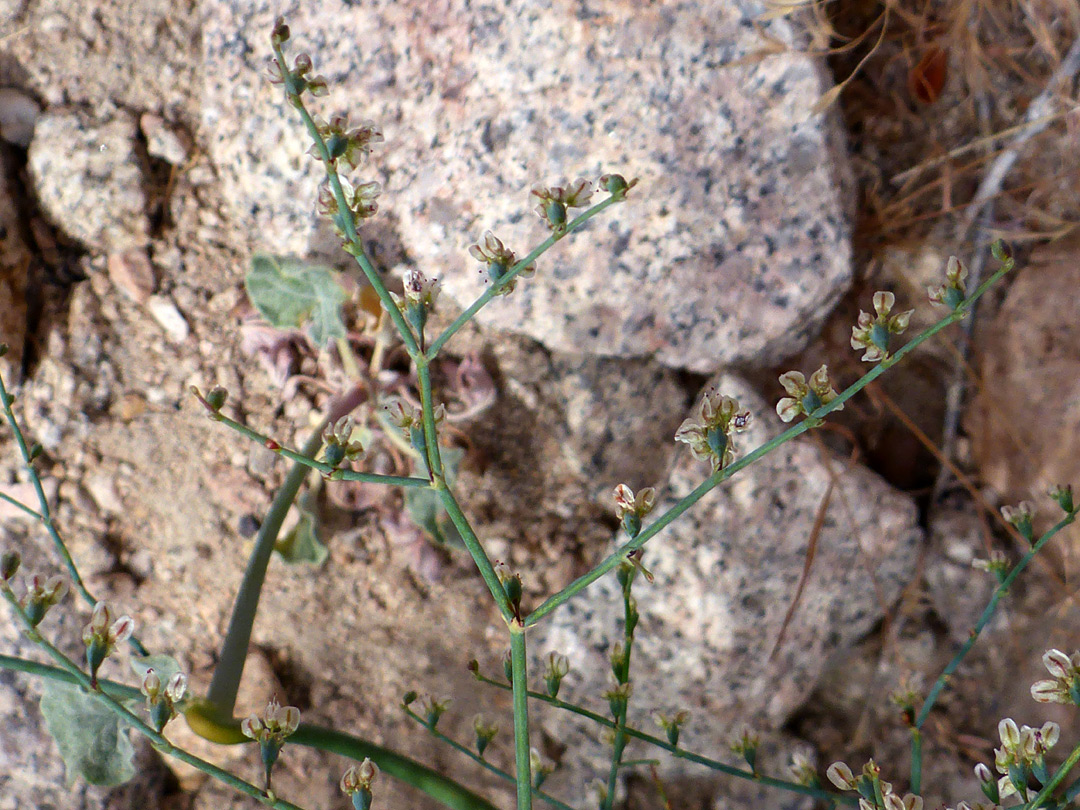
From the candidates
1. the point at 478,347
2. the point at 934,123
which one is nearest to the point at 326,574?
the point at 478,347

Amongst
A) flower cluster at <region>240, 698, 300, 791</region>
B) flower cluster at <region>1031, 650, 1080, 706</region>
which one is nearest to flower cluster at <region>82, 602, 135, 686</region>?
flower cluster at <region>240, 698, 300, 791</region>

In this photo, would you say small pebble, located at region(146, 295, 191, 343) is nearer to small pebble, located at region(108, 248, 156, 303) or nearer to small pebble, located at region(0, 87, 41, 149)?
small pebble, located at region(108, 248, 156, 303)

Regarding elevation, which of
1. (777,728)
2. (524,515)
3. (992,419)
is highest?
(524,515)

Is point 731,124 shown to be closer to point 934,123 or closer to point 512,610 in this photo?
point 934,123

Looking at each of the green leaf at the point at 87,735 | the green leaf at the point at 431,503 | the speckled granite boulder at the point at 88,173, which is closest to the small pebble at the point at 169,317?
the speckled granite boulder at the point at 88,173

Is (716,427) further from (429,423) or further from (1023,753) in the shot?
(1023,753)

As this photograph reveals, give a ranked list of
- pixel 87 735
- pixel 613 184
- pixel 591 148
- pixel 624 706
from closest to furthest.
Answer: pixel 613 184
pixel 624 706
pixel 87 735
pixel 591 148

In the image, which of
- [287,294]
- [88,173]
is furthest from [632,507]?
[88,173]
